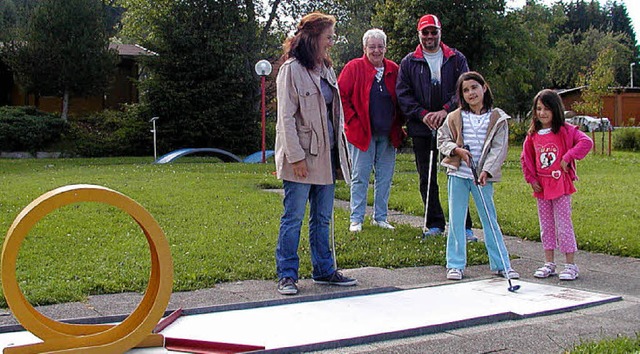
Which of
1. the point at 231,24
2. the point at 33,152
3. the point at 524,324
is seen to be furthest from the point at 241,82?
the point at 524,324

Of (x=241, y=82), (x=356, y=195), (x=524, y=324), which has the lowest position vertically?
(x=524, y=324)

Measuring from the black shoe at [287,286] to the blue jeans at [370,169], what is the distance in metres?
2.78

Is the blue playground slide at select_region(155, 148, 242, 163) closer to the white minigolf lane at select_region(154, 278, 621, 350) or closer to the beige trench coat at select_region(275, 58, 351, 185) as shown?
the beige trench coat at select_region(275, 58, 351, 185)

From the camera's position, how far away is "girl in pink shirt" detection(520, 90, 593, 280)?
624cm

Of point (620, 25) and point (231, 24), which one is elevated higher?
point (620, 25)

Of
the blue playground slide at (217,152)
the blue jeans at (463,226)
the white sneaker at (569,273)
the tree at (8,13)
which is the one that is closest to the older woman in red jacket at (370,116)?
the blue jeans at (463,226)

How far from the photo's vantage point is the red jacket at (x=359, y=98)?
807 cm

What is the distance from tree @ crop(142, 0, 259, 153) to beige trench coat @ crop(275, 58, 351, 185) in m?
20.3

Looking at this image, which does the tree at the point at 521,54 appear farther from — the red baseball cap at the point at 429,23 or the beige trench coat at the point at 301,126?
the beige trench coat at the point at 301,126

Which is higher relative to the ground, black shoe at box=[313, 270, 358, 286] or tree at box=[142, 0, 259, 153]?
tree at box=[142, 0, 259, 153]

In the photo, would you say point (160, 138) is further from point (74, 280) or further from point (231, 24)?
point (74, 280)

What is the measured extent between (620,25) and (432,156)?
92.0m

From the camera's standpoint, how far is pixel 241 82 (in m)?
26.7

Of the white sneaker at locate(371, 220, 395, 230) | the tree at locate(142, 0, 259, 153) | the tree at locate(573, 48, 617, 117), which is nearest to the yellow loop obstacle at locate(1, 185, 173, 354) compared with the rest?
the white sneaker at locate(371, 220, 395, 230)
